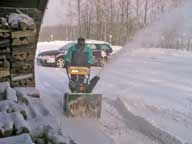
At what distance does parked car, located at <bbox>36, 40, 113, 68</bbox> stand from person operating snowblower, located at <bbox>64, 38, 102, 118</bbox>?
12281mm

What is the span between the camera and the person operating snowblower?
27.8 feet

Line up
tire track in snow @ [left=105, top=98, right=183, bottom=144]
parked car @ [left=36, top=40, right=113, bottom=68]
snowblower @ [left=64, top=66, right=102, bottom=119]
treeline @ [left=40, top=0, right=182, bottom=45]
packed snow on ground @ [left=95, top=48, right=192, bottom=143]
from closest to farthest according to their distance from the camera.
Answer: tire track in snow @ [left=105, top=98, right=183, bottom=144] → packed snow on ground @ [left=95, top=48, right=192, bottom=143] → snowblower @ [left=64, top=66, right=102, bottom=119] → parked car @ [left=36, top=40, right=113, bottom=68] → treeline @ [left=40, top=0, right=182, bottom=45]

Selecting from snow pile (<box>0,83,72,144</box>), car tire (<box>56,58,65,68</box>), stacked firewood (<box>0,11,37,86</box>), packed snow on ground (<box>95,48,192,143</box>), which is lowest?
car tire (<box>56,58,65,68</box>)

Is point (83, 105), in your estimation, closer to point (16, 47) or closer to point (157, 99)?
point (16, 47)

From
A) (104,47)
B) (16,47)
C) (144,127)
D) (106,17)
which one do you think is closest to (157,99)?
(144,127)

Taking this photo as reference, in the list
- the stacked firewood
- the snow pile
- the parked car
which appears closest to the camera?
the snow pile

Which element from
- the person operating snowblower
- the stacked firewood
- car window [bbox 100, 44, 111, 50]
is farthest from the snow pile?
car window [bbox 100, 44, 111, 50]

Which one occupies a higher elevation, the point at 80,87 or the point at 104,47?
the point at 80,87

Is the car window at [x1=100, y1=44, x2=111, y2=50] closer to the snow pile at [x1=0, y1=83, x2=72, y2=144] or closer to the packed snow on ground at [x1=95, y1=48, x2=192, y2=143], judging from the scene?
the packed snow on ground at [x1=95, y1=48, x2=192, y2=143]

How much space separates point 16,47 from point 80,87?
6.04ft

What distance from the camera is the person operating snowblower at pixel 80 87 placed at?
8.46 m

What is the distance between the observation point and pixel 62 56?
22.9 metres

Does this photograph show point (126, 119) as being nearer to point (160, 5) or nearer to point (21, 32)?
point (21, 32)

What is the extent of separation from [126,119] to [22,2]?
3.68 metres
